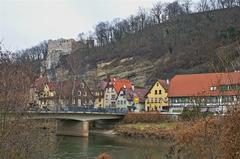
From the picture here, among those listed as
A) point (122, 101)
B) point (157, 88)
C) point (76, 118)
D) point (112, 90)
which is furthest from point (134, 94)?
point (76, 118)

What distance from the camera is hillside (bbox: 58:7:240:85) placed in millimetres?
99438

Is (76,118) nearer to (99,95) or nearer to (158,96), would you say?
(158,96)

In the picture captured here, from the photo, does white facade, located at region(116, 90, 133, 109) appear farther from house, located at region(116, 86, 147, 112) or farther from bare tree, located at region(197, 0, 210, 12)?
bare tree, located at region(197, 0, 210, 12)

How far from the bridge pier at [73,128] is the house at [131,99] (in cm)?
1852

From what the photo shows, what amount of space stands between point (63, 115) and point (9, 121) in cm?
4605

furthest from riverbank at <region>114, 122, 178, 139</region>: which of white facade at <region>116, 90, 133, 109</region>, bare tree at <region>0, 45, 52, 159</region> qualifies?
bare tree at <region>0, 45, 52, 159</region>

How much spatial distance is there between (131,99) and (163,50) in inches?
1445

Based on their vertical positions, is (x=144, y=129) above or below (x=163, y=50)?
below

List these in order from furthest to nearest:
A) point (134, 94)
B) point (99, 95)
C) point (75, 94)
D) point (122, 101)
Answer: point (99, 95)
point (75, 94)
point (122, 101)
point (134, 94)

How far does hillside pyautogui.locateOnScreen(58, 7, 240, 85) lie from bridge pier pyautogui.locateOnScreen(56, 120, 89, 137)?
3632cm

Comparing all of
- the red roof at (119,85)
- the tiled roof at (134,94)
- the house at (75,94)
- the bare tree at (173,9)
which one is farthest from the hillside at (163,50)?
the house at (75,94)

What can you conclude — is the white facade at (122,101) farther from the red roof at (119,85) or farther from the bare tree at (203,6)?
the bare tree at (203,6)

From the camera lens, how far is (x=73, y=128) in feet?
194

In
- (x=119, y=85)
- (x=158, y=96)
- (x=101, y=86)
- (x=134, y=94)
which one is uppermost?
(x=101, y=86)
